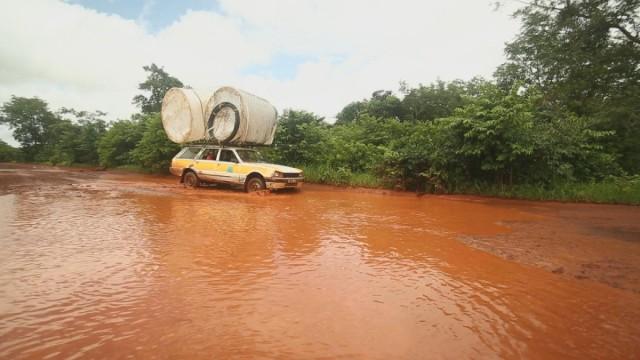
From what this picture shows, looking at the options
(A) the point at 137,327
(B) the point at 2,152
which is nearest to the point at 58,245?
(A) the point at 137,327

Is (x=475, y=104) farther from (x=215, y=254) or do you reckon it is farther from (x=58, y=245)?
(x=58, y=245)

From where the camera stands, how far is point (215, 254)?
4992 mm

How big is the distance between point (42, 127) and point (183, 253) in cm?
4214

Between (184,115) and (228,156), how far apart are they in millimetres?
2291

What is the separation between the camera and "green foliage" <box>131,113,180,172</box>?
18266mm

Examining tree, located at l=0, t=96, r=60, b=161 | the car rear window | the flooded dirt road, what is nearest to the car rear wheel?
the car rear window

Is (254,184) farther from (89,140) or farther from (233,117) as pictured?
(89,140)

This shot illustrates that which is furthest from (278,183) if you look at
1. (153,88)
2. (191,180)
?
(153,88)

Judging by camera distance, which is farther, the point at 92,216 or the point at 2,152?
the point at 2,152

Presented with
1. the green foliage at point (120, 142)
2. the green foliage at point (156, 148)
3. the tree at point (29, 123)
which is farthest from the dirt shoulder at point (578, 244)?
the tree at point (29, 123)

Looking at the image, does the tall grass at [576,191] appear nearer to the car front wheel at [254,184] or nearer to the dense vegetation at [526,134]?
the dense vegetation at [526,134]

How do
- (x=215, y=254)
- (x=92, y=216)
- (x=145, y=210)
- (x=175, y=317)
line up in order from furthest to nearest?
1. (x=145, y=210)
2. (x=92, y=216)
3. (x=215, y=254)
4. (x=175, y=317)

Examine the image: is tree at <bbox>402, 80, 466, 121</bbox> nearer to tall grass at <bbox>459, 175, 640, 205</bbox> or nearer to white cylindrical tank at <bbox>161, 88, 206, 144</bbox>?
tall grass at <bbox>459, 175, 640, 205</bbox>

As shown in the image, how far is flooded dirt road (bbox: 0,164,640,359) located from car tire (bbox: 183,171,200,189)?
5.04 metres
